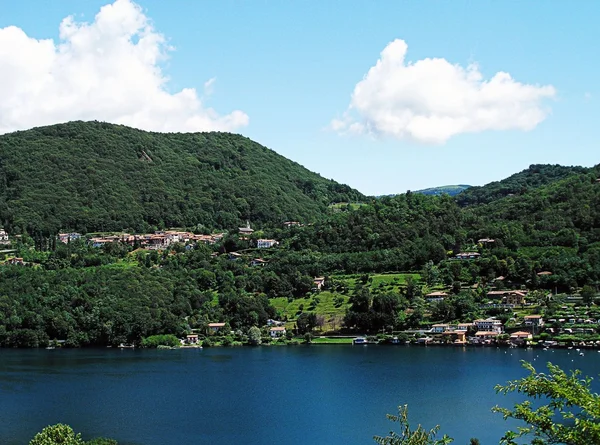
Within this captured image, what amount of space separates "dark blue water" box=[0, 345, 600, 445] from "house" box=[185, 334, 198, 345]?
205 inches

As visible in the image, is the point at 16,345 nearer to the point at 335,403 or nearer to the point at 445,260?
the point at 335,403

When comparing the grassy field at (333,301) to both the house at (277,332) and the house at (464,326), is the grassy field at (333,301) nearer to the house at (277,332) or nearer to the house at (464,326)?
the house at (277,332)

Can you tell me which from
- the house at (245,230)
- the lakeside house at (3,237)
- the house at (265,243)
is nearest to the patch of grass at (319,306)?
the house at (265,243)

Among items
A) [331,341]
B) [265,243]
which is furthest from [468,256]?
[265,243]

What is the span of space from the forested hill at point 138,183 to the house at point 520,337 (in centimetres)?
7665

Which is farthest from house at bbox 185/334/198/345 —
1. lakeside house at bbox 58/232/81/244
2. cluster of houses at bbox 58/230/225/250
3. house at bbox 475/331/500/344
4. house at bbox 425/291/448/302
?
lakeside house at bbox 58/232/81/244

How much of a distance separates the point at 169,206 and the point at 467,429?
105634 mm

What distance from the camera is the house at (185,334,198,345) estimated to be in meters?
75.2

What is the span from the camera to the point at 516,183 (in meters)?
154

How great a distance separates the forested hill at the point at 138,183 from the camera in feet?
408

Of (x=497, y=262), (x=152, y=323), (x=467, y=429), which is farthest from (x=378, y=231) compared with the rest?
(x=467, y=429)

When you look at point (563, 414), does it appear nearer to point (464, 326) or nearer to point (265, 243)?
point (464, 326)

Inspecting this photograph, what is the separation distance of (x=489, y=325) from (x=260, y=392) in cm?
3007

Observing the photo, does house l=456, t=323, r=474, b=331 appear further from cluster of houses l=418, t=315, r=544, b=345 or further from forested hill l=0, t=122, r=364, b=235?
forested hill l=0, t=122, r=364, b=235
